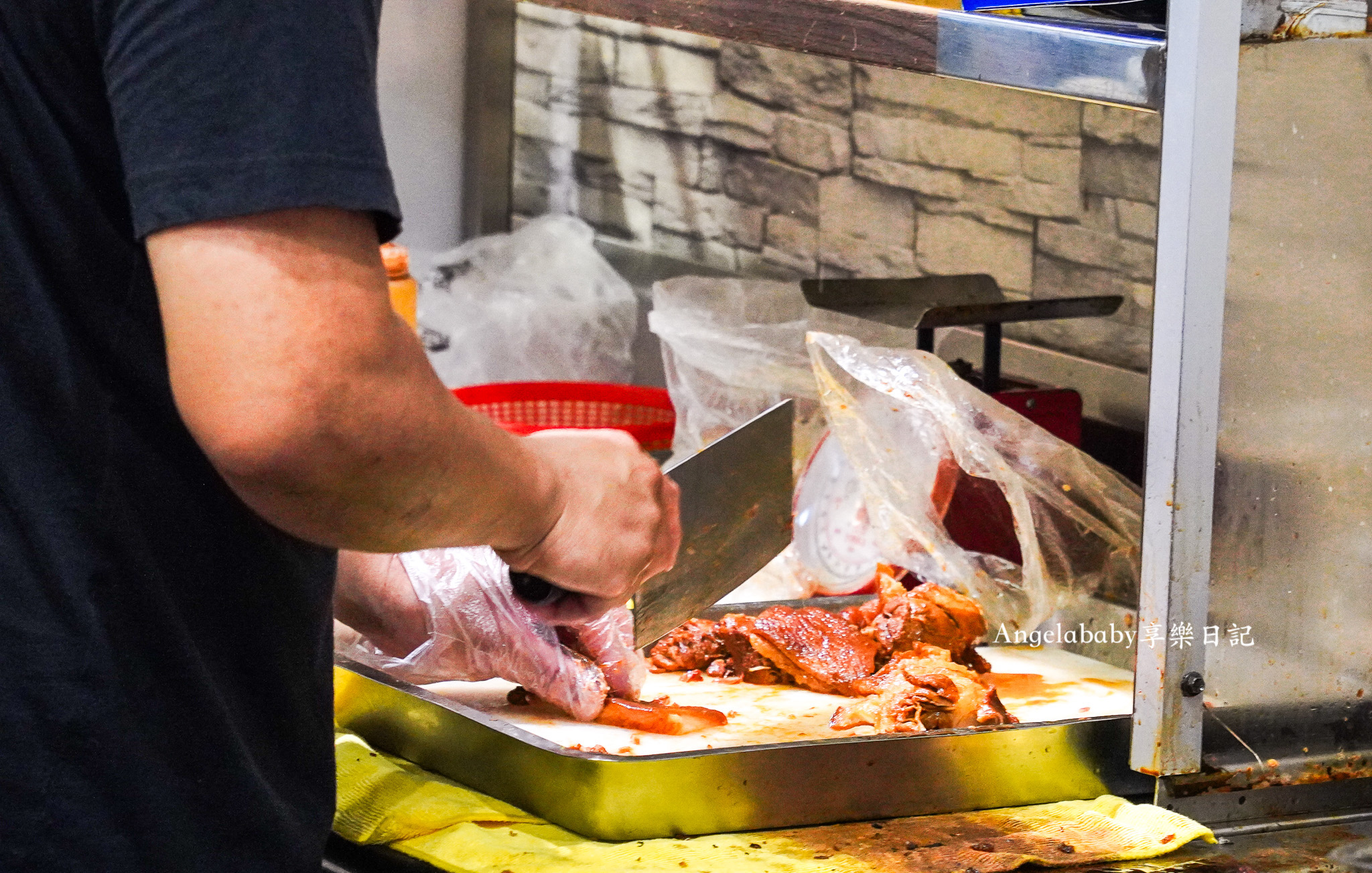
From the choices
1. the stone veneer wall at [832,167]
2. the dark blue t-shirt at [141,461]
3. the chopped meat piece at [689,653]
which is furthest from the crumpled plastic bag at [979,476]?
the dark blue t-shirt at [141,461]

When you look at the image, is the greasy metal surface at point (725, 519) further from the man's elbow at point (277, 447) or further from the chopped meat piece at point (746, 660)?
the man's elbow at point (277, 447)

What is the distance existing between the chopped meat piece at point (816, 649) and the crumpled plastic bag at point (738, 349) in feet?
1.66

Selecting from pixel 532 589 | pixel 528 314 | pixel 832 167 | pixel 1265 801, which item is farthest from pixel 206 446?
pixel 528 314

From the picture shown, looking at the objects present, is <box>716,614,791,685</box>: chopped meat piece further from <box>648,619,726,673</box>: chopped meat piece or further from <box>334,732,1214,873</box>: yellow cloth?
<box>334,732,1214,873</box>: yellow cloth

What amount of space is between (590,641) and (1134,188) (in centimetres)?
132

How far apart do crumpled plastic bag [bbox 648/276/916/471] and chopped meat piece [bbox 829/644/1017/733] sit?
714mm

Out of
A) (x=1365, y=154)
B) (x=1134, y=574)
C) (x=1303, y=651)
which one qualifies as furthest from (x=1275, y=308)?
(x=1134, y=574)

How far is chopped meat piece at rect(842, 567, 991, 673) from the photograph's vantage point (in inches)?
73.9

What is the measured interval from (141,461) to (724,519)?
2.92 feet

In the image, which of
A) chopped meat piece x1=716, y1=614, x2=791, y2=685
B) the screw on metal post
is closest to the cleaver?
chopped meat piece x1=716, y1=614, x2=791, y2=685

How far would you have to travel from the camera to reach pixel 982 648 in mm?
2027

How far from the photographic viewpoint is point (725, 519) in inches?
68.7

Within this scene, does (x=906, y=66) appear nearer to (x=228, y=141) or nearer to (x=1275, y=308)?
(x=1275, y=308)

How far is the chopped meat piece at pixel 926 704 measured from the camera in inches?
63.4
